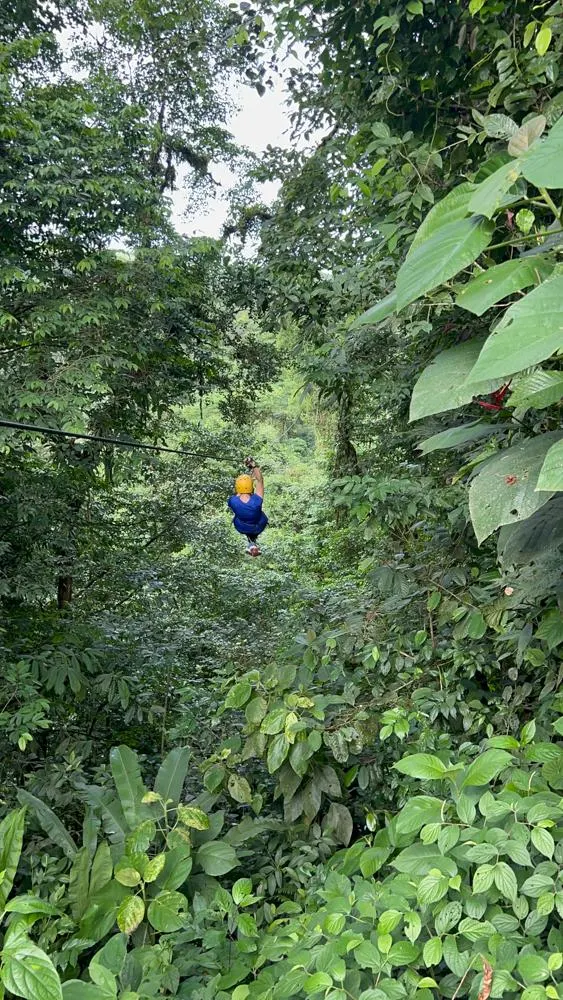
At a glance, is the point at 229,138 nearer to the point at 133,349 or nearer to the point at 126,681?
the point at 133,349

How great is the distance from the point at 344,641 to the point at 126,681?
103 centimetres

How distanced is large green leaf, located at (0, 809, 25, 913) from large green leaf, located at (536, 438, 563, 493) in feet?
5.24

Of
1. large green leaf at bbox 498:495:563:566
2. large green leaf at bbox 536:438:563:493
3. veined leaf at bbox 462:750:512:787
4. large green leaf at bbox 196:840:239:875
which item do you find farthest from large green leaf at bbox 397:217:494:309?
large green leaf at bbox 196:840:239:875

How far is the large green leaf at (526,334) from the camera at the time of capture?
0.53 metres

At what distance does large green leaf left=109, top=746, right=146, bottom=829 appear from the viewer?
1855mm

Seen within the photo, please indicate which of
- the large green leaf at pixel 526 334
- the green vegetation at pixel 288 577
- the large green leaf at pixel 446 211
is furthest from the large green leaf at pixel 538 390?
the large green leaf at pixel 446 211

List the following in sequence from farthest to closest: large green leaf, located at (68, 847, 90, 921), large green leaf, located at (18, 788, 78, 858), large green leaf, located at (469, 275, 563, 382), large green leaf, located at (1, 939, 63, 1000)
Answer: large green leaf, located at (18, 788, 78, 858), large green leaf, located at (68, 847, 90, 921), large green leaf, located at (1, 939, 63, 1000), large green leaf, located at (469, 275, 563, 382)

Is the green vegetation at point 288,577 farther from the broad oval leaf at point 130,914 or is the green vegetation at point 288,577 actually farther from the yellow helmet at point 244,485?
the yellow helmet at point 244,485

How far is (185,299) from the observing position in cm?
360

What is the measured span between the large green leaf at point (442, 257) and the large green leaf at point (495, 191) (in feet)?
0.11

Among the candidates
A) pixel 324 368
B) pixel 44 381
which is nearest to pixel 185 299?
pixel 44 381

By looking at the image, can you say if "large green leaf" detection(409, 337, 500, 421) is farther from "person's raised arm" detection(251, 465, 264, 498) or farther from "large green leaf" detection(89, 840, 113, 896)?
"person's raised arm" detection(251, 465, 264, 498)

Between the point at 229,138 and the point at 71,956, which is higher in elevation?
the point at 229,138

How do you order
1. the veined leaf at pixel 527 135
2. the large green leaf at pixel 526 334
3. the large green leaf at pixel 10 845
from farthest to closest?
the large green leaf at pixel 10 845
the veined leaf at pixel 527 135
the large green leaf at pixel 526 334
